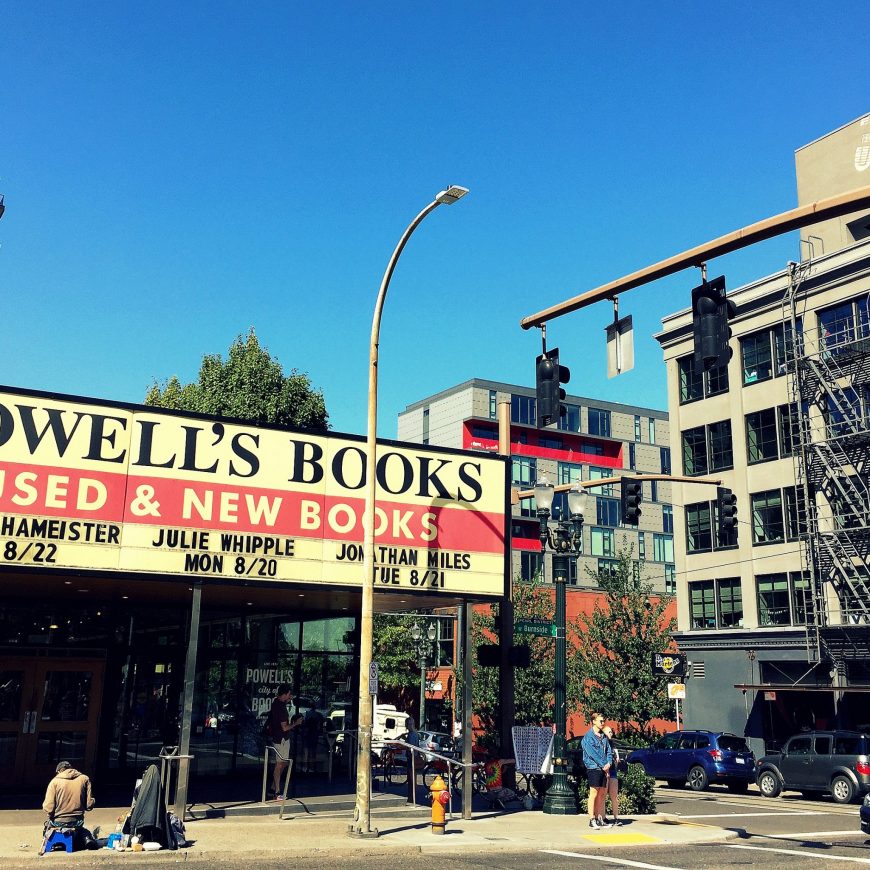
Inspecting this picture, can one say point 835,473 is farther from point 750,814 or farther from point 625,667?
point 750,814

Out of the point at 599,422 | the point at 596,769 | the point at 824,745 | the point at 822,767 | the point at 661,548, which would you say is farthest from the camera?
the point at 599,422

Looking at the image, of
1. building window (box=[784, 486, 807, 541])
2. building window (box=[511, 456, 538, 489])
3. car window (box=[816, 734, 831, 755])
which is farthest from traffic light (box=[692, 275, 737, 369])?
building window (box=[511, 456, 538, 489])

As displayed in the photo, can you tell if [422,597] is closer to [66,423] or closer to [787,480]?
[66,423]

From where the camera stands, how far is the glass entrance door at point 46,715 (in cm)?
1914

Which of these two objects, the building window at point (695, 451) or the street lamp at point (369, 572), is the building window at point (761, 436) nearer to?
the building window at point (695, 451)

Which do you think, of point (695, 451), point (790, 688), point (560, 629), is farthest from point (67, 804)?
point (695, 451)

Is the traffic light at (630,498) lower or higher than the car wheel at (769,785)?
higher

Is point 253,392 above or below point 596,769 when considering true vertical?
above

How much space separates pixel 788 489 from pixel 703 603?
7.50 meters

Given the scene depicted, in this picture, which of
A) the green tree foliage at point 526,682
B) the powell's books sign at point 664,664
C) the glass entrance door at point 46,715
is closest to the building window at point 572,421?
the green tree foliage at point 526,682

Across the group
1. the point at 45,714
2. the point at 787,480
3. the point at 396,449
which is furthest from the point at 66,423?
the point at 787,480

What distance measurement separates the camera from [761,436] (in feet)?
143

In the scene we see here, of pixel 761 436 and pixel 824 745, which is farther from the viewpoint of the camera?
pixel 761 436

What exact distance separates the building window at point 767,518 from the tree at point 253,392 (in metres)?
20.9
